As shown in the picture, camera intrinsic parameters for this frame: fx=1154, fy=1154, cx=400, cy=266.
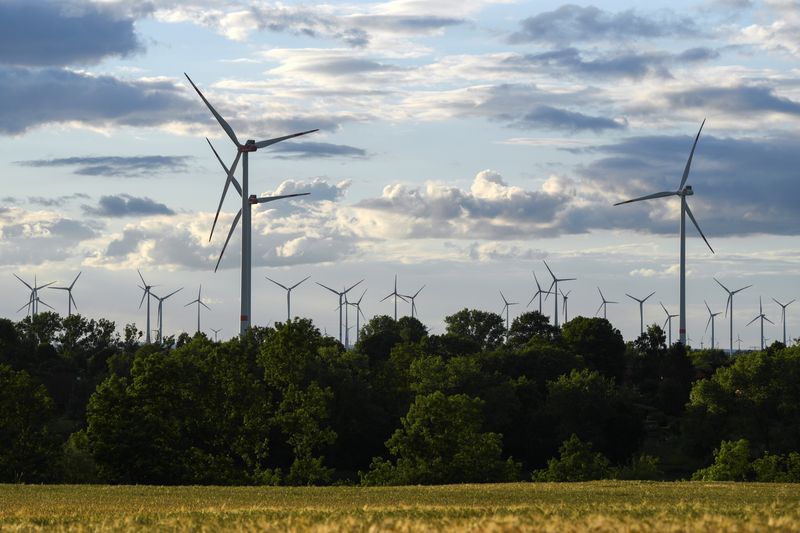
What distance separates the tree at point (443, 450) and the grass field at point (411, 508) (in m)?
40.0

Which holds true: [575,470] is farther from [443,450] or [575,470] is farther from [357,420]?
[357,420]

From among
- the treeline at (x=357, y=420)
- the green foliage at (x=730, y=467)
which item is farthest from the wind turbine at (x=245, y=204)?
the green foliage at (x=730, y=467)

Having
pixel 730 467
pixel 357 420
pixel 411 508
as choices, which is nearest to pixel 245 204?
pixel 357 420

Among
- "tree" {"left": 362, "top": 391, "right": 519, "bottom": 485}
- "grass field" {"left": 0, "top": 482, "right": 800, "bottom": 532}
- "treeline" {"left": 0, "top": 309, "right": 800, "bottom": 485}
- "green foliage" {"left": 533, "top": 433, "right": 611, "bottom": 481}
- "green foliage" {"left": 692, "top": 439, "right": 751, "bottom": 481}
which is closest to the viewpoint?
"grass field" {"left": 0, "top": 482, "right": 800, "bottom": 532}

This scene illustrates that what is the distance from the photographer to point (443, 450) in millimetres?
116812

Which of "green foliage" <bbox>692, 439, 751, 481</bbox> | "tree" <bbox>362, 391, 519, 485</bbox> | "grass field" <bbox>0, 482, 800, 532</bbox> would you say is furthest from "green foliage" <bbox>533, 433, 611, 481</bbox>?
"grass field" <bbox>0, 482, 800, 532</bbox>

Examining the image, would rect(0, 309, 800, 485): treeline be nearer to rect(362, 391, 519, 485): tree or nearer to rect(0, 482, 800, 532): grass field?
rect(362, 391, 519, 485): tree

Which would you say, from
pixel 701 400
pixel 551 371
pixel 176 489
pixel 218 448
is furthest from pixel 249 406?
pixel 551 371

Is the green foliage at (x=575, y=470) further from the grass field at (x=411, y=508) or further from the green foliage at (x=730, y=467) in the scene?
the grass field at (x=411, y=508)

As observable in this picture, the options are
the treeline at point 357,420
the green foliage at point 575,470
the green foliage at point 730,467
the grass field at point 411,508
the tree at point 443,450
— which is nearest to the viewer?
the grass field at point 411,508

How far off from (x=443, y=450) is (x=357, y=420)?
42.8m

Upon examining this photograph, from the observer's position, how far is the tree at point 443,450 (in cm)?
11375

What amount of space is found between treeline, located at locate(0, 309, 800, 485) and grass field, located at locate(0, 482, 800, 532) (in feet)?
108

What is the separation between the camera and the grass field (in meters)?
24.8
